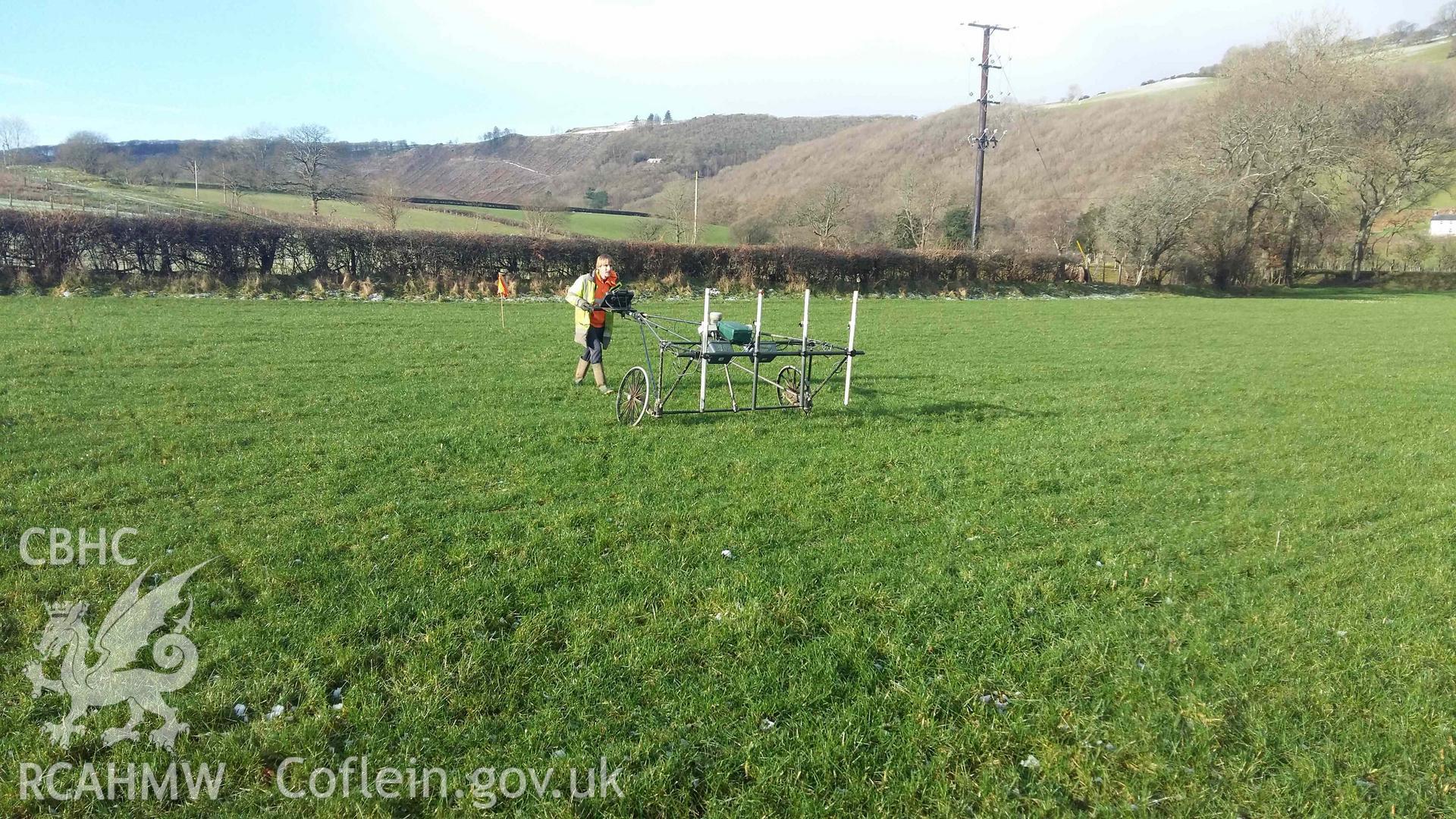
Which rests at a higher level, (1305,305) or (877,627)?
(1305,305)

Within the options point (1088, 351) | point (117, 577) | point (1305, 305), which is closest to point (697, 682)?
point (117, 577)

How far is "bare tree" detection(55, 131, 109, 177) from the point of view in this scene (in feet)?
170

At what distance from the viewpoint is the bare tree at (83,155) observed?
5169 cm

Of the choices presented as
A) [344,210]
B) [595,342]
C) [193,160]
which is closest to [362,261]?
[595,342]

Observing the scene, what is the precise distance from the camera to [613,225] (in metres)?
45.2

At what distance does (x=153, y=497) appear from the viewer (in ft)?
19.0

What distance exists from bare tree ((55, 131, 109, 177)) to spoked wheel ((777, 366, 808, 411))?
59.0 meters

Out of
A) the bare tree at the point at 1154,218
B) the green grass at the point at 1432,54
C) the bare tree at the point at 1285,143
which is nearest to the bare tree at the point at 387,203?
the bare tree at the point at 1154,218

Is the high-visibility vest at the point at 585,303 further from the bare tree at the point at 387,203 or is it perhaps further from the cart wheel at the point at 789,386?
the bare tree at the point at 387,203

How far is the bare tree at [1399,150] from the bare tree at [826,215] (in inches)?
1127

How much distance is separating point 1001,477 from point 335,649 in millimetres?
5563

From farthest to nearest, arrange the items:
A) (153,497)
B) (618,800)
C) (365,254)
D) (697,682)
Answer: (365,254) → (153,497) → (697,682) → (618,800)

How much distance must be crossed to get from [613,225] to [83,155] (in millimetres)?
39766

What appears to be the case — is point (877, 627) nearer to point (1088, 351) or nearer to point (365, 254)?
point (1088, 351)
